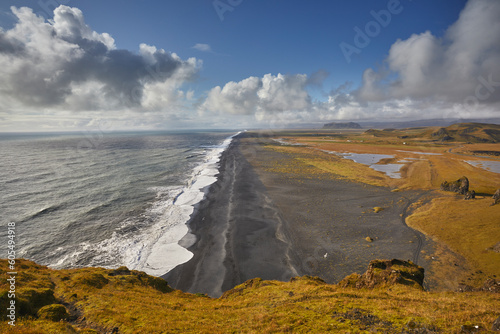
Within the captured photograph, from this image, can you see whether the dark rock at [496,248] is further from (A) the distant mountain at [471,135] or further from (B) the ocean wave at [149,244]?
(A) the distant mountain at [471,135]

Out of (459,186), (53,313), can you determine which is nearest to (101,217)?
(53,313)

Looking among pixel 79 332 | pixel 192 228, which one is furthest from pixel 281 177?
pixel 79 332

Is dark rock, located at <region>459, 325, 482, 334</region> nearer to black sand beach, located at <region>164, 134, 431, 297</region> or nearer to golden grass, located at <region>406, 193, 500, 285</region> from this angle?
black sand beach, located at <region>164, 134, 431, 297</region>

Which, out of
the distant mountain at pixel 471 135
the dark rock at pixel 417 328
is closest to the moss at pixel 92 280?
the dark rock at pixel 417 328

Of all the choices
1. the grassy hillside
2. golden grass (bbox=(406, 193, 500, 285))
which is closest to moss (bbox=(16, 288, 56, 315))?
the grassy hillside

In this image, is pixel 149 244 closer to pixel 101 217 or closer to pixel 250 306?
pixel 101 217

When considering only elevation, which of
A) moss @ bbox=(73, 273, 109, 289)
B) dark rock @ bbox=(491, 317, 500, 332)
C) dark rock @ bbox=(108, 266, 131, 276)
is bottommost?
dark rock @ bbox=(108, 266, 131, 276)

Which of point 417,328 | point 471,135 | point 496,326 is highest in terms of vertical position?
point 471,135
